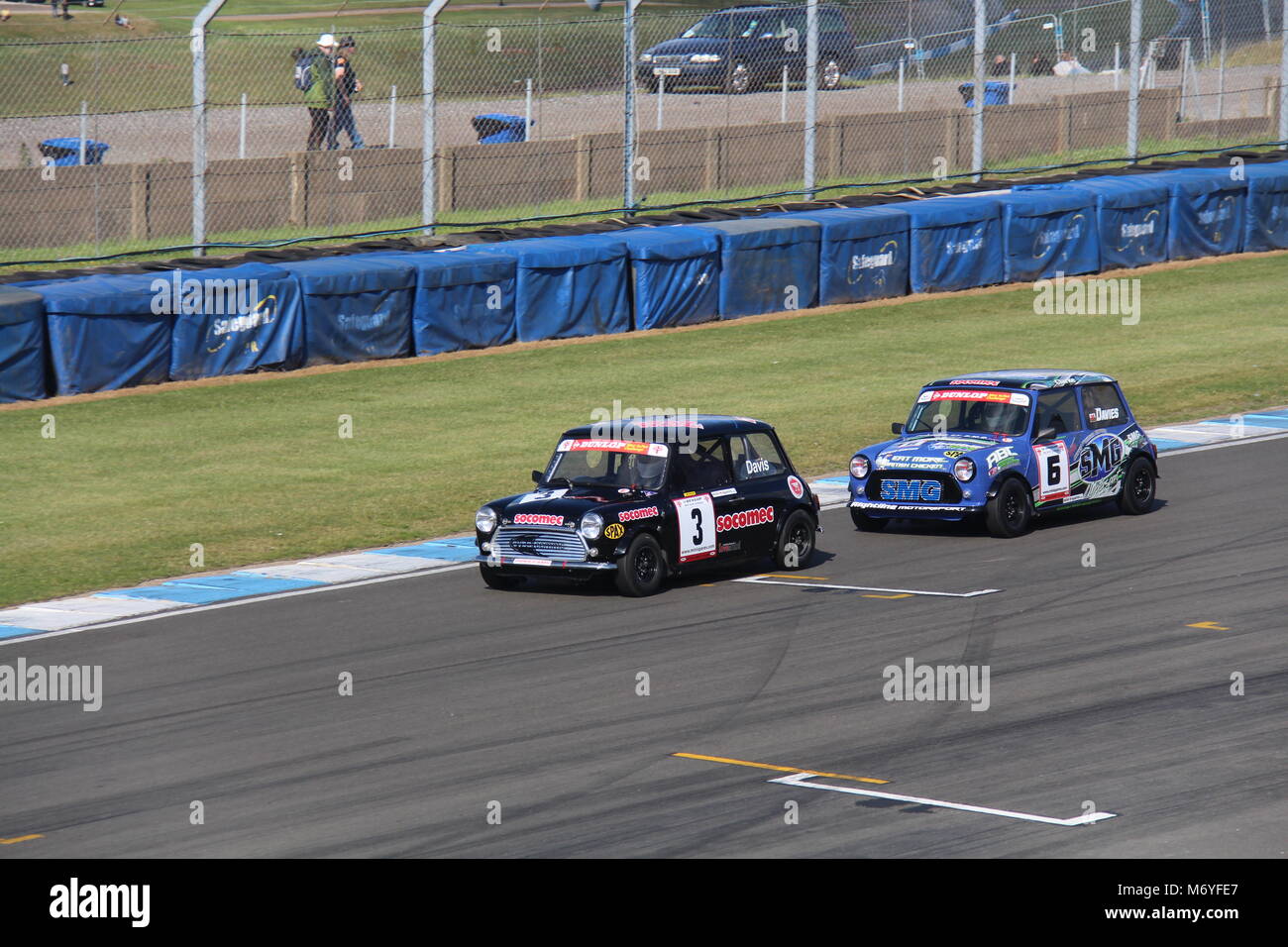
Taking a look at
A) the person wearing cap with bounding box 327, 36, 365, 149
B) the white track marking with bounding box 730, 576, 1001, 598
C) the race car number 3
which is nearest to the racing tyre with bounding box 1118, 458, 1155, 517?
the white track marking with bounding box 730, 576, 1001, 598

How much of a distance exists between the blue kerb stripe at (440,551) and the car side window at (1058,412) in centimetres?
529

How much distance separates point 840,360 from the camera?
26.8 m

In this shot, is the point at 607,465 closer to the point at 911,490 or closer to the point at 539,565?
the point at 539,565

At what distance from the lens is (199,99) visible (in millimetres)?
24188

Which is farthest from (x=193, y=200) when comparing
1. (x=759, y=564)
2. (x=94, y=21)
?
(x=759, y=564)

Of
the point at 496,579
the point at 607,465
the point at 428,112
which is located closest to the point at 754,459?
the point at 607,465

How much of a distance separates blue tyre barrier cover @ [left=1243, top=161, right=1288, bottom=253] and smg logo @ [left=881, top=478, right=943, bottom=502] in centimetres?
1931

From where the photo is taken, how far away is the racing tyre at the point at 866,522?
687 inches

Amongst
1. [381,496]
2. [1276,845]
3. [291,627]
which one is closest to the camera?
[1276,845]

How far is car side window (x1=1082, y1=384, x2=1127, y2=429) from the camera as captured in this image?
17969mm

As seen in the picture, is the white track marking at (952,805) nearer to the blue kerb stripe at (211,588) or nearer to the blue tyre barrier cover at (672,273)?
the blue kerb stripe at (211,588)

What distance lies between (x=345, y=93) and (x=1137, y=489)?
14135mm

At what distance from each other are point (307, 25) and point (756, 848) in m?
25.1

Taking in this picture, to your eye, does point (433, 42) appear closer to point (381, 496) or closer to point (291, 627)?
point (381, 496)
